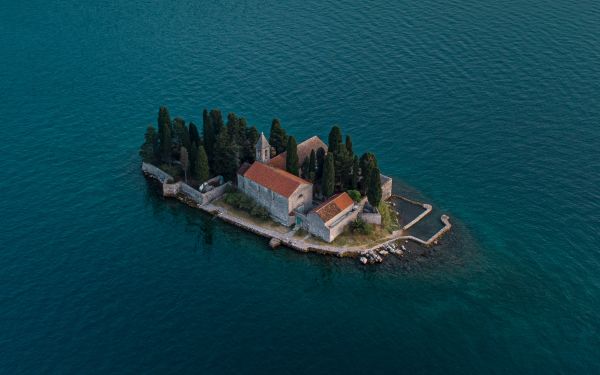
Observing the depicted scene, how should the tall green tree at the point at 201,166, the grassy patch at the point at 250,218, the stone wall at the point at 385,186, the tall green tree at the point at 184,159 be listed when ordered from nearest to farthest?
the grassy patch at the point at 250,218 → the tall green tree at the point at 201,166 → the stone wall at the point at 385,186 → the tall green tree at the point at 184,159

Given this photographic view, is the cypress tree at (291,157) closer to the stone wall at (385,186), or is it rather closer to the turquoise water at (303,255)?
the turquoise water at (303,255)

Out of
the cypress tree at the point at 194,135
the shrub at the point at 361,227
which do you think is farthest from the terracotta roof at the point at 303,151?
the shrub at the point at 361,227

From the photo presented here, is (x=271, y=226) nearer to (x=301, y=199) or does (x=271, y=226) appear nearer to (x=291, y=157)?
(x=301, y=199)

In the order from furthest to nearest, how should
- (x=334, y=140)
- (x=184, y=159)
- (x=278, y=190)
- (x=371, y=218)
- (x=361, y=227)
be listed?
1. (x=184, y=159)
2. (x=334, y=140)
3. (x=371, y=218)
4. (x=278, y=190)
5. (x=361, y=227)

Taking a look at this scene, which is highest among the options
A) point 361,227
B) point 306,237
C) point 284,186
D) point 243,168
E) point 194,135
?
point 194,135

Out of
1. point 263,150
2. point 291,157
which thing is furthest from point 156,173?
point 291,157

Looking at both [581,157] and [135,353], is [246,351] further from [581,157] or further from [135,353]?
[581,157]
